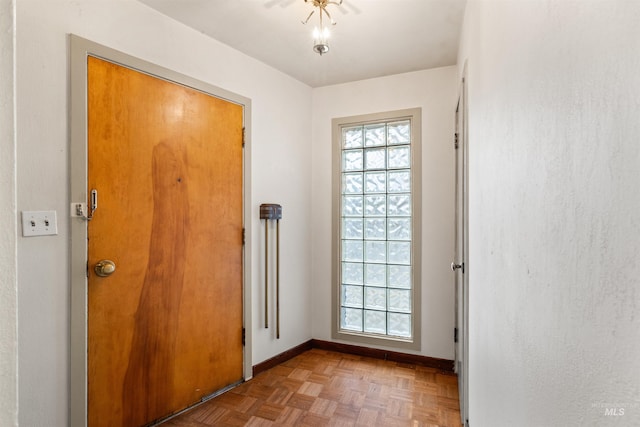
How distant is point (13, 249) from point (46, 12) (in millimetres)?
1676

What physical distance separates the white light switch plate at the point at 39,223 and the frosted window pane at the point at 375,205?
91.0 inches

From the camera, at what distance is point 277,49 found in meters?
2.63

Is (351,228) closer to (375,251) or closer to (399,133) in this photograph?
(375,251)

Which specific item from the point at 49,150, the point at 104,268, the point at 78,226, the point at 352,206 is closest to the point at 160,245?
the point at 104,268

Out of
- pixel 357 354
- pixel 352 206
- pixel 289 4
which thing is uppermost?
pixel 289 4

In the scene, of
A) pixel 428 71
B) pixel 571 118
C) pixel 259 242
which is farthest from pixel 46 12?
pixel 428 71

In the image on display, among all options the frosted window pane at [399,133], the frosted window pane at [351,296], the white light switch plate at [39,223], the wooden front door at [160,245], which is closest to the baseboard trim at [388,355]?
the frosted window pane at [351,296]

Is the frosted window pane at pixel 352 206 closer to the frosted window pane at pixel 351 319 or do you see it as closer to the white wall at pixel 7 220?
the frosted window pane at pixel 351 319

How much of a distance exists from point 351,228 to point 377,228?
0.84 feet

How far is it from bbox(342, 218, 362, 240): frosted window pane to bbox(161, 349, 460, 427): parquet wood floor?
1126mm

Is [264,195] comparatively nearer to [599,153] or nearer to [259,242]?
[259,242]

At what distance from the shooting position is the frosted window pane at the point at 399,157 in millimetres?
3055

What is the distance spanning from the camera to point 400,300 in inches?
121

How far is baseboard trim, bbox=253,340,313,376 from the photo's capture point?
2.75m
